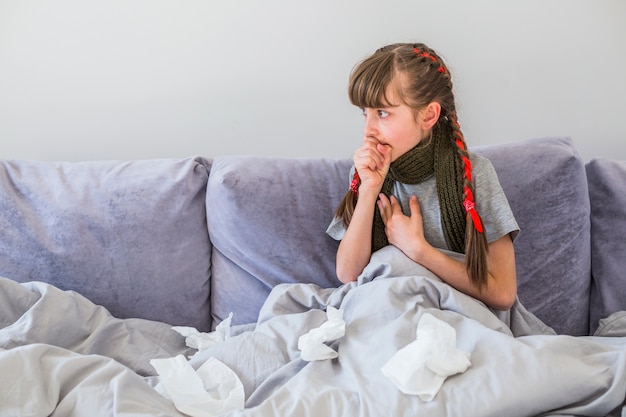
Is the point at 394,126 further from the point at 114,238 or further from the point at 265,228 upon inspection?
the point at 114,238

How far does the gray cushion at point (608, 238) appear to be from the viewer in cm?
140

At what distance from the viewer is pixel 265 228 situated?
1.39 m

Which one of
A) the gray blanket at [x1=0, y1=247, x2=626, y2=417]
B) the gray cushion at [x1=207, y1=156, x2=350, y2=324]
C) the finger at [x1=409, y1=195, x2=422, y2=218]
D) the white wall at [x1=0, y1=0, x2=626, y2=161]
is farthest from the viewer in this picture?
the white wall at [x1=0, y1=0, x2=626, y2=161]

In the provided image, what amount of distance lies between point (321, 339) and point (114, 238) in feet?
1.94

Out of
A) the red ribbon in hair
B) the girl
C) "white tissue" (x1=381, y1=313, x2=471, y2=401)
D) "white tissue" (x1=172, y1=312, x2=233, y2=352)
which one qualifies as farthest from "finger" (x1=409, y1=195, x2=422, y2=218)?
"white tissue" (x1=172, y1=312, x2=233, y2=352)

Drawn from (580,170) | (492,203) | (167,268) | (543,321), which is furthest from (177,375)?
(580,170)

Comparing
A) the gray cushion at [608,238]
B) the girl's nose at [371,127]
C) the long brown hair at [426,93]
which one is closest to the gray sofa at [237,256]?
the gray cushion at [608,238]

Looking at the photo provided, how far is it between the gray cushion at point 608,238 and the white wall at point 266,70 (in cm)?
32

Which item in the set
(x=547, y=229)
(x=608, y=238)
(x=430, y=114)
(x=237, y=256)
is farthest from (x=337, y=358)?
(x=608, y=238)

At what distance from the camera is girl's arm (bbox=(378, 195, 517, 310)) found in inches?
46.8

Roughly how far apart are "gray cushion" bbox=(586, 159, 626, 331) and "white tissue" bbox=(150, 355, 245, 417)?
90cm

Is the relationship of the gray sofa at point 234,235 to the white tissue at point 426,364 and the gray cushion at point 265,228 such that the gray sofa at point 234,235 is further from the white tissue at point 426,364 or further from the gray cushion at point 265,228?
the white tissue at point 426,364

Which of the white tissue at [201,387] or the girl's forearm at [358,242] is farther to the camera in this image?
the girl's forearm at [358,242]

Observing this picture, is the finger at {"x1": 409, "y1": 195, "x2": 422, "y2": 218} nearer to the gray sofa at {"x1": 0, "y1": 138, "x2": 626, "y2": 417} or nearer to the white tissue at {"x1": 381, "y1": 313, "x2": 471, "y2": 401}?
the gray sofa at {"x1": 0, "y1": 138, "x2": 626, "y2": 417}
